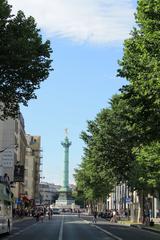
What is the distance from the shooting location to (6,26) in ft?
96.3

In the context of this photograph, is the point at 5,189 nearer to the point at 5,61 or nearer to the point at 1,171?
the point at 5,61

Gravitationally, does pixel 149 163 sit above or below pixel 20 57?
below

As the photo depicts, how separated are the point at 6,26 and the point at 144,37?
24.4 ft

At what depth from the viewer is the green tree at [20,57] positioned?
28859mm

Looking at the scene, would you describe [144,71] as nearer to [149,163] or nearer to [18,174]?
[149,163]

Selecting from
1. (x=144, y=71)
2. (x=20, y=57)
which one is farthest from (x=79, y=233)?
(x=20, y=57)

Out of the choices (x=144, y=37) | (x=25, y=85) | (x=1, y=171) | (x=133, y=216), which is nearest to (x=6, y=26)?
(x=25, y=85)

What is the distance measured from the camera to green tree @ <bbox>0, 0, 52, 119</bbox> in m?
28.9

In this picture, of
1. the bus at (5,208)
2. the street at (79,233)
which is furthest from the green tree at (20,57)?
the street at (79,233)

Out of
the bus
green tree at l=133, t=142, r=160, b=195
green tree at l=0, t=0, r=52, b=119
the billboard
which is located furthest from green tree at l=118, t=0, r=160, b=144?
the billboard

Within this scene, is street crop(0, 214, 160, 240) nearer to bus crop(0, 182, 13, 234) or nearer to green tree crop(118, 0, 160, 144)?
bus crop(0, 182, 13, 234)

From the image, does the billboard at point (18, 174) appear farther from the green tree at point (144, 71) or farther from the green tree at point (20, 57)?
the green tree at point (20, 57)

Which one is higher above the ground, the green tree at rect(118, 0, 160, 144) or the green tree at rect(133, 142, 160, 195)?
the green tree at rect(118, 0, 160, 144)

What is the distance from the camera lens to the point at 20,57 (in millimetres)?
28844
